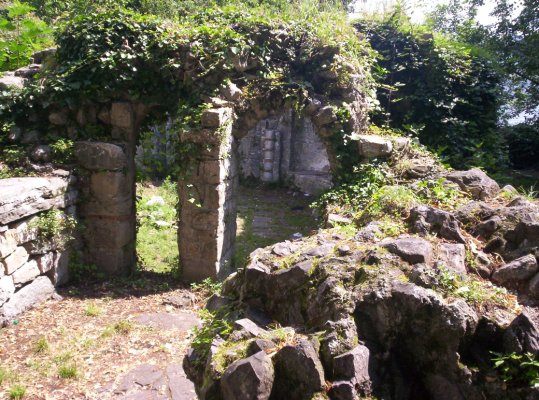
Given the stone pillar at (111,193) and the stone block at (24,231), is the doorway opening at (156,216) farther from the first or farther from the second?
the stone block at (24,231)

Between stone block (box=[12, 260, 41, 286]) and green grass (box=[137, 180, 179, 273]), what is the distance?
1.97 m

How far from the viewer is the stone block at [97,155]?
21.0 ft

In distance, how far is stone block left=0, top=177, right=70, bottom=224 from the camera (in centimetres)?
501

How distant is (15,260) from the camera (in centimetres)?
525

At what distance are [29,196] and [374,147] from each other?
4.85m

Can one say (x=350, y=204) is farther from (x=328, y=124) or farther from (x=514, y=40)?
(x=514, y=40)

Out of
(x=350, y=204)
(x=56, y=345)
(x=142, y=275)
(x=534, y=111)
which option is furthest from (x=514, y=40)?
(x=56, y=345)

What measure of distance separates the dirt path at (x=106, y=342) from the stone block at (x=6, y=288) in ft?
1.08

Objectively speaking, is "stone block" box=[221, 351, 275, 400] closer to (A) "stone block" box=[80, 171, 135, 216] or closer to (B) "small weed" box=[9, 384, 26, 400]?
(B) "small weed" box=[9, 384, 26, 400]

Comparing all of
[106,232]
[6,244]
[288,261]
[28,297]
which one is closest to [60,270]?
[28,297]

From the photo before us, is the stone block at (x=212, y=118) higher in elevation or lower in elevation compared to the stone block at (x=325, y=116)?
lower

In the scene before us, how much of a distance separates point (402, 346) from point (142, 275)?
17.9ft

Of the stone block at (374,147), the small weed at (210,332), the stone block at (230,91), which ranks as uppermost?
the stone block at (230,91)

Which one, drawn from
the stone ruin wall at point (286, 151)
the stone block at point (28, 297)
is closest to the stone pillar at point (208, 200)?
the stone block at point (28, 297)
